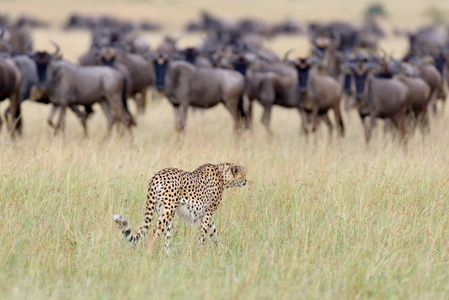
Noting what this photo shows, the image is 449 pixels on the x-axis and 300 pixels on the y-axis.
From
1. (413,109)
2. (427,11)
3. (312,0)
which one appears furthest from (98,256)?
(312,0)

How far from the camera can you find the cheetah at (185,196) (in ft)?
19.8

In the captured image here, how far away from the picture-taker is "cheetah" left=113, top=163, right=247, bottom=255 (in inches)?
237

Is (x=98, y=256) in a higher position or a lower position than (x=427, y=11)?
higher

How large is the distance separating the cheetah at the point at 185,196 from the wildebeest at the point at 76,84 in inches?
290

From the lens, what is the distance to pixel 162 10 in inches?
2896

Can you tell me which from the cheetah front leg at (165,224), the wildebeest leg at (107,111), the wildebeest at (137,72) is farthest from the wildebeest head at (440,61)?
the cheetah front leg at (165,224)

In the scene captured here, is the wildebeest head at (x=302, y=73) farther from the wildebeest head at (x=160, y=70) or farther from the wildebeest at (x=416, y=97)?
the wildebeest head at (x=160, y=70)

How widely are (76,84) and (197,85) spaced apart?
7.85ft

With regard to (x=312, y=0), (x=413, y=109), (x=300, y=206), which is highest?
(x=300, y=206)

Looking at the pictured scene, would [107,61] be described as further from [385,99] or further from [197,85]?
[385,99]

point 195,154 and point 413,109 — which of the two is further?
point 413,109

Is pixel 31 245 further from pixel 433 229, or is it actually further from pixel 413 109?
pixel 413 109

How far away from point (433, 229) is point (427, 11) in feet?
261

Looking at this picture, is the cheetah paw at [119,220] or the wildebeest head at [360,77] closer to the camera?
the cheetah paw at [119,220]
